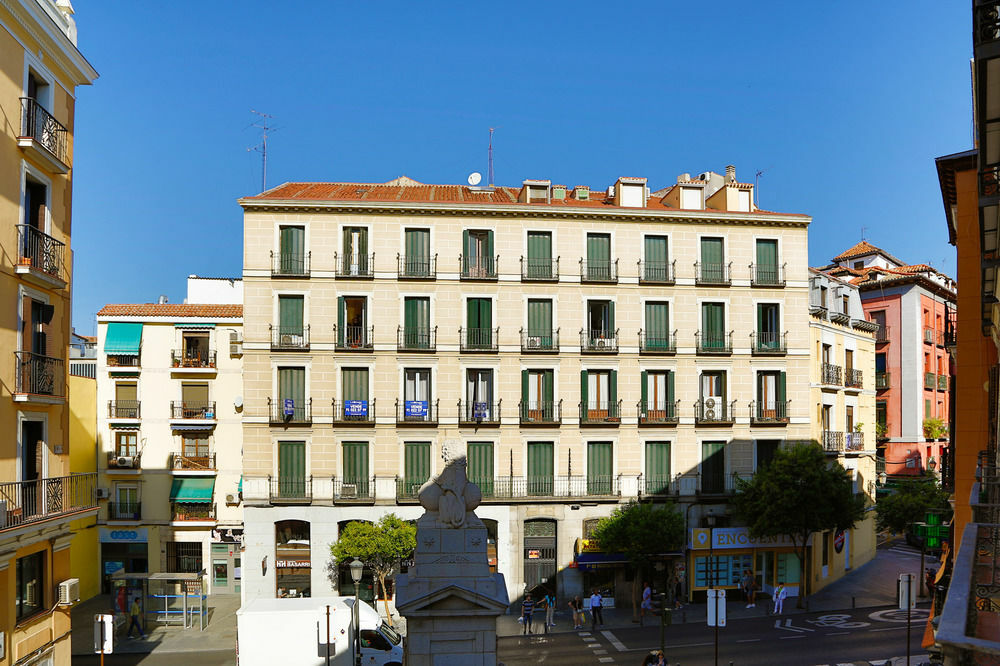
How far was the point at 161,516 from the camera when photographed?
40031mm

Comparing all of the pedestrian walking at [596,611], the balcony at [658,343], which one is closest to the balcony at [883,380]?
the balcony at [658,343]

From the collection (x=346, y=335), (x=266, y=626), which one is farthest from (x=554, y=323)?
(x=266, y=626)

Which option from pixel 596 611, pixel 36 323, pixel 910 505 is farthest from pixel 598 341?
pixel 36 323

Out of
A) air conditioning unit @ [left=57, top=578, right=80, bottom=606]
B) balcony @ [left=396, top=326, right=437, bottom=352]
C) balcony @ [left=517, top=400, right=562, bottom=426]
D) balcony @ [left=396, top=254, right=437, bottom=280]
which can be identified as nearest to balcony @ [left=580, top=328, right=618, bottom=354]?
balcony @ [left=517, top=400, right=562, bottom=426]

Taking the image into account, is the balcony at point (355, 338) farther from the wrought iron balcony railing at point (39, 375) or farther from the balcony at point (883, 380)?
the balcony at point (883, 380)

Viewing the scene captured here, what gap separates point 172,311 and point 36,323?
20.7 m

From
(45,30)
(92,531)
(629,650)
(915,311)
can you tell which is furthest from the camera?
(915,311)

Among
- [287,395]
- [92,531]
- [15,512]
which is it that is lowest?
[92,531]

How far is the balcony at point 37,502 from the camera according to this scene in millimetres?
18516

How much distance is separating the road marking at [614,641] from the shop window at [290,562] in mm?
13301

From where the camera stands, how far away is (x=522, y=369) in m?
37.3

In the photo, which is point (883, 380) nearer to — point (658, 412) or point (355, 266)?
point (658, 412)

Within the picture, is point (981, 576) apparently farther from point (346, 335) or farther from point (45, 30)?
point (346, 335)

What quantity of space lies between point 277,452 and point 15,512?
17.3 meters
